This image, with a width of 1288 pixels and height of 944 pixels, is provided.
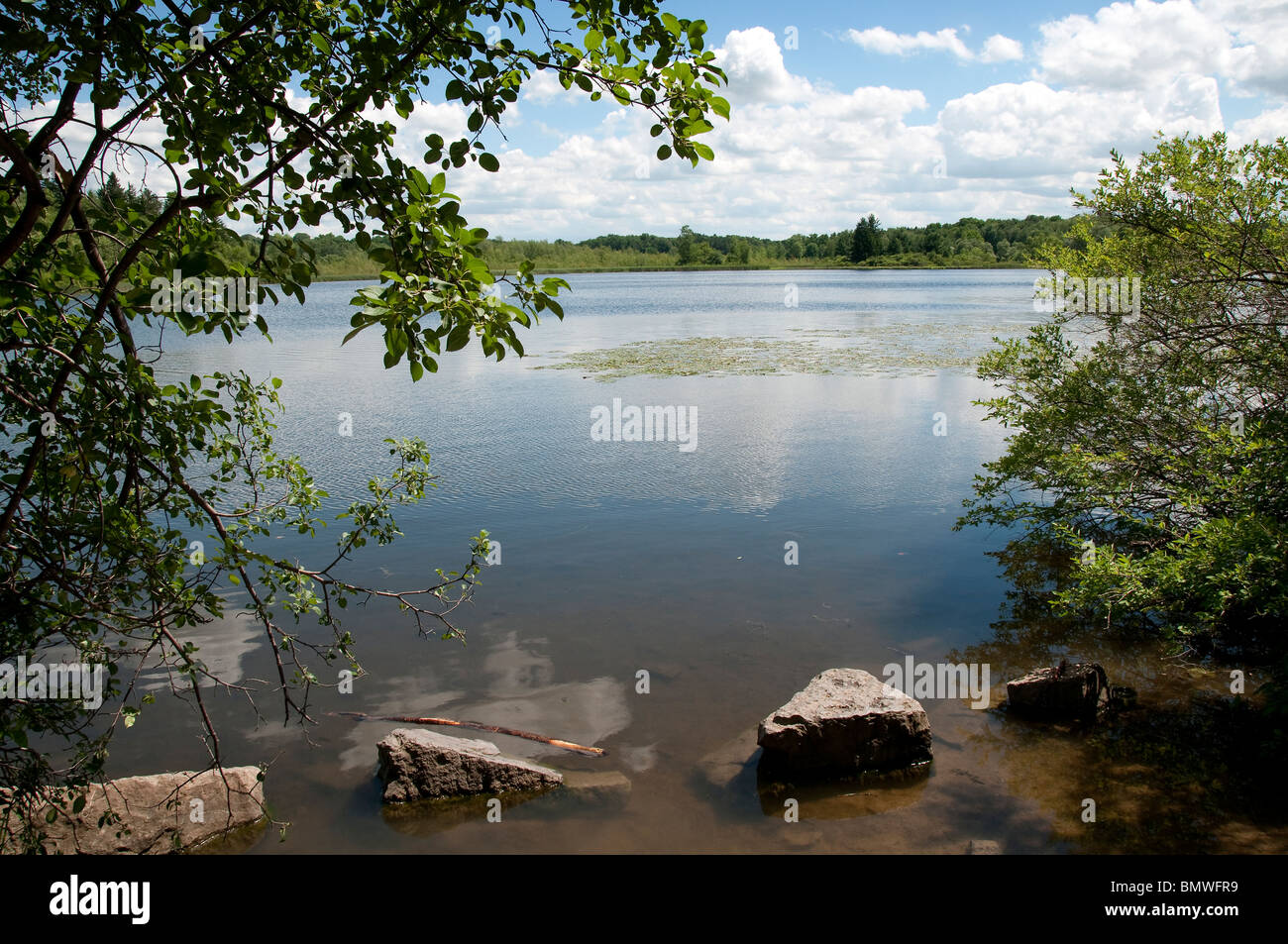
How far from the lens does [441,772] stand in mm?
7086

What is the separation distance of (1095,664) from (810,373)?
18834 millimetres

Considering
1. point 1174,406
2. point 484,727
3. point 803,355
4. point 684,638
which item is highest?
point 803,355

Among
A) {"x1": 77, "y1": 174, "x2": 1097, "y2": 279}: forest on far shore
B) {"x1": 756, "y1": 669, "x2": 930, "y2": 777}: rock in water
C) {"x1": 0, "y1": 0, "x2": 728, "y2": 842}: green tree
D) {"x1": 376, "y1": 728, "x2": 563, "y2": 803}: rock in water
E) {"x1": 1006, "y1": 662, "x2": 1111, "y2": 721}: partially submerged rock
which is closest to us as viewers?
{"x1": 0, "y1": 0, "x2": 728, "y2": 842}: green tree

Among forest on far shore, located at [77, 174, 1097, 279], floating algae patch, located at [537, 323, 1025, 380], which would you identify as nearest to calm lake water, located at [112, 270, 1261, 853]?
floating algae patch, located at [537, 323, 1025, 380]

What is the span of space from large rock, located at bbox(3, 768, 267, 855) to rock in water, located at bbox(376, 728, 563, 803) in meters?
1.05

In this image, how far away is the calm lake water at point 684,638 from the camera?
6789 mm

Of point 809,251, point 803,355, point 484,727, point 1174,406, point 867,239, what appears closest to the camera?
point 484,727

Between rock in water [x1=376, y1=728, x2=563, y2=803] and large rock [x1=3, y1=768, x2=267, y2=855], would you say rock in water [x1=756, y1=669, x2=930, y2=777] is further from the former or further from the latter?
large rock [x1=3, y1=768, x2=267, y2=855]

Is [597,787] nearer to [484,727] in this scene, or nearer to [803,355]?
[484,727]

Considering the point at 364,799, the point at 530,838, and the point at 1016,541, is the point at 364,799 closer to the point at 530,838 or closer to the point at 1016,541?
the point at 530,838

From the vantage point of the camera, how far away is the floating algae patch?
27.1m

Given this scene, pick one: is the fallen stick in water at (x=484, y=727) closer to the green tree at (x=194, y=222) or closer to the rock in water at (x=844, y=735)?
the rock in water at (x=844, y=735)

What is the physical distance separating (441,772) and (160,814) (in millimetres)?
2147

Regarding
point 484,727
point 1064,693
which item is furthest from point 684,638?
point 1064,693
